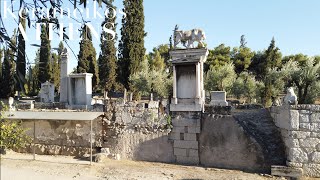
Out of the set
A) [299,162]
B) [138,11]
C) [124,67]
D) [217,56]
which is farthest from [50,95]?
[217,56]

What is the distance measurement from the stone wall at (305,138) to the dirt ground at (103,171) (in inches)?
38.7

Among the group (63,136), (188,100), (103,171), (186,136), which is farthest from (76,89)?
(186,136)

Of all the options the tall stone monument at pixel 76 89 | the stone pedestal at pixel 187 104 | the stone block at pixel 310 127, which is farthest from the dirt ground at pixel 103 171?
the tall stone monument at pixel 76 89

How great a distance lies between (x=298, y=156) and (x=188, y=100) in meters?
3.77

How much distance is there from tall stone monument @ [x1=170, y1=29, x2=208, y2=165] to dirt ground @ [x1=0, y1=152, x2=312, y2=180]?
63cm

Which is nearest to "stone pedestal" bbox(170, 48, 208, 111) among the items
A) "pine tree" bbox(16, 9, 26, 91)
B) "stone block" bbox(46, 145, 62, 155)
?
"stone block" bbox(46, 145, 62, 155)

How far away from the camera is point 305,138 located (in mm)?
8203

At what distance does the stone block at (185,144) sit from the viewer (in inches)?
384

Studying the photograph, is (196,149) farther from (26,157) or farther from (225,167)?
(26,157)

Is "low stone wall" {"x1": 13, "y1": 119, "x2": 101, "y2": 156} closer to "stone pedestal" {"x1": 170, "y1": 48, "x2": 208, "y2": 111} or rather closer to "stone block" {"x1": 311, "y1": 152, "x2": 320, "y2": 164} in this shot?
"stone pedestal" {"x1": 170, "y1": 48, "x2": 208, "y2": 111}

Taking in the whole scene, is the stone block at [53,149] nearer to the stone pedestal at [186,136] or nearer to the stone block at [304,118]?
the stone pedestal at [186,136]

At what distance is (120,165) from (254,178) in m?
4.35

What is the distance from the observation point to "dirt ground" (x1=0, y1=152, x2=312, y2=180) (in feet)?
27.6

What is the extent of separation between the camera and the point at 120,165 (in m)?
9.80
